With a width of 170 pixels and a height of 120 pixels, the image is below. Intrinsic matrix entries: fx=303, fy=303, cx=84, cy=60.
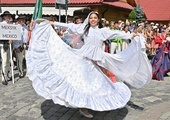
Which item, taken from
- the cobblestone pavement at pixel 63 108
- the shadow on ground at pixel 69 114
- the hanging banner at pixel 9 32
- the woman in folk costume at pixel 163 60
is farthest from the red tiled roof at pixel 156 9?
the shadow on ground at pixel 69 114

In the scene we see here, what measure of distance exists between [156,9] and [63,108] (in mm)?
36848

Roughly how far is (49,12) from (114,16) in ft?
17.7

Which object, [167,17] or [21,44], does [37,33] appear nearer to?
[21,44]

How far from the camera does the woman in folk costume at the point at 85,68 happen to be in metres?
4.65

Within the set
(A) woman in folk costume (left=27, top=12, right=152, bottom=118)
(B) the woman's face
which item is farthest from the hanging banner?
(B) the woman's face

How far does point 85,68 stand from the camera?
203 inches

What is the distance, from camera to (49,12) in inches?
803

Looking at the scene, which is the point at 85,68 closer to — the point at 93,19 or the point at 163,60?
the point at 93,19

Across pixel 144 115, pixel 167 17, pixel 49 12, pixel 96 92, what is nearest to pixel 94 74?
pixel 96 92

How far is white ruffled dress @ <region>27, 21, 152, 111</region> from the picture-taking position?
4637mm

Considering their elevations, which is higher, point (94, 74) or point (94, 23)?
point (94, 23)

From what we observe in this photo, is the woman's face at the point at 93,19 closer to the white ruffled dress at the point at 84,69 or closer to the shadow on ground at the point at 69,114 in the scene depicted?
the white ruffled dress at the point at 84,69

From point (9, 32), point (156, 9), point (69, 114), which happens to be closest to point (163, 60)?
point (9, 32)

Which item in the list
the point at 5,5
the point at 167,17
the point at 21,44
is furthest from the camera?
the point at 167,17
